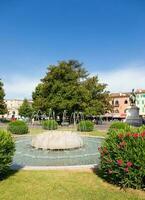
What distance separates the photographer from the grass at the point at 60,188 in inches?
303

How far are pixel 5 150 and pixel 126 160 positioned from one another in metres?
3.91

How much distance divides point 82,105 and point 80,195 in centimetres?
4477

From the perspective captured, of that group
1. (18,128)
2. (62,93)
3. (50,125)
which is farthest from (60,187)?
(62,93)

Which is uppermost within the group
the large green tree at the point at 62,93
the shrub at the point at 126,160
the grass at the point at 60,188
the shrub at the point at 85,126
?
Answer: the large green tree at the point at 62,93

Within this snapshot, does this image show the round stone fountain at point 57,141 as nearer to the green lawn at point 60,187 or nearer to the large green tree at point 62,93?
the green lawn at point 60,187

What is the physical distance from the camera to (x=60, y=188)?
8.45 m

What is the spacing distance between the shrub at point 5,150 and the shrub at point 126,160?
3.17 metres

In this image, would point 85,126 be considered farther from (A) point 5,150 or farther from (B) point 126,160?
(B) point 126,160

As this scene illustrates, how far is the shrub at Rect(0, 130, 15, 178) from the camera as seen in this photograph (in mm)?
9078

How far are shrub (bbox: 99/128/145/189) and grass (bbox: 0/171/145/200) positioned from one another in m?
0.28

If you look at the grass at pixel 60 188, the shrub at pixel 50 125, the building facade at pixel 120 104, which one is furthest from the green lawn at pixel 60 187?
the building facade at pixel 120 104

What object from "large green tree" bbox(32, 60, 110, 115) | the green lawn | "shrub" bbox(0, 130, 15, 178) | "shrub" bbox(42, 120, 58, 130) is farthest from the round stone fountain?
"large green tree" bbox(32, 60, 110, 115)

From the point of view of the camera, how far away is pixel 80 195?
782 centimetres

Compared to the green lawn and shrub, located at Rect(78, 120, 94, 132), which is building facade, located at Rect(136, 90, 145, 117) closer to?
shrub, located at Rect(78, 120, 94, 132)
